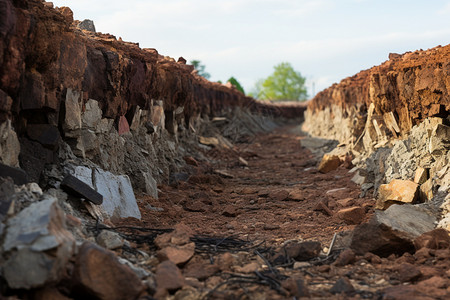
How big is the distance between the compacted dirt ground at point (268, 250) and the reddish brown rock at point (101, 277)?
23 cm

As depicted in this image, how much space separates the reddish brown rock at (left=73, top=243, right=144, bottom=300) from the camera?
3303mm

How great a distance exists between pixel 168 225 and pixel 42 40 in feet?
9.22

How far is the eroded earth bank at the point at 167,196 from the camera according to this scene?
140 inches

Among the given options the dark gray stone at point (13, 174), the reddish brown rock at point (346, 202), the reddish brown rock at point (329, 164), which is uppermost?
the dark gray stone at point (13, 174)

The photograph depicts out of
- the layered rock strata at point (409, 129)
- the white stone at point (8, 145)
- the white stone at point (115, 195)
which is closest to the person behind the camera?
the white stone at point (8, 145)

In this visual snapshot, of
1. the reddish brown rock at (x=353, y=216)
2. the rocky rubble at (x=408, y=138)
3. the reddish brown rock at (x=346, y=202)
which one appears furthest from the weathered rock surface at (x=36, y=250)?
the reddish brown rock at (x=346, y=202)

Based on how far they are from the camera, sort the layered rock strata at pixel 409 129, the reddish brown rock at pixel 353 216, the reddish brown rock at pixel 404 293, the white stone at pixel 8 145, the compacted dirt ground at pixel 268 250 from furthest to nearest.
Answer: the layered rock strata at pixel 409 129
the reddish brown rock at pixel 353 216
the white stone at pixel 8 145
the compacted dirt ground at pixel 268 250
the reddish brown rock at pixel 404 293

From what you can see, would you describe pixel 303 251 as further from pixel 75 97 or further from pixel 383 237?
pixel 75 97

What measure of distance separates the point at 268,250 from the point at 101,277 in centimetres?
207

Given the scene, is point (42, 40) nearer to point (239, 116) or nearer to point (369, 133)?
point (369, 133)

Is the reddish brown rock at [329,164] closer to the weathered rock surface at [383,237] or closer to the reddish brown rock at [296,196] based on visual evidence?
the reddish brown rock at [296,196]

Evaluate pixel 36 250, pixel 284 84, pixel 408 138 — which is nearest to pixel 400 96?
pixel 408 138

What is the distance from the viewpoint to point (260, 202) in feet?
27.8

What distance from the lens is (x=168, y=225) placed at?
6.16 meters
